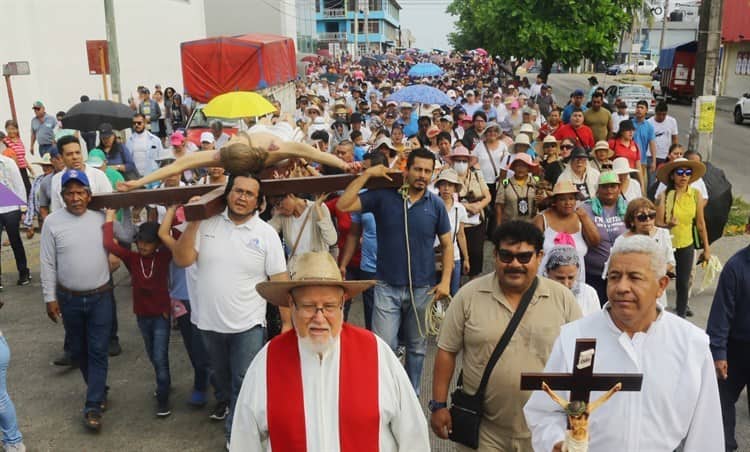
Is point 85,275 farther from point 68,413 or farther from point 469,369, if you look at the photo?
point 469,369

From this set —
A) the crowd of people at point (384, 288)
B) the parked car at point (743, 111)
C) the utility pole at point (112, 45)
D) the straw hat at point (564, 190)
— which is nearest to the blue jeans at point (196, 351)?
the crowd of people at point (384, 288)

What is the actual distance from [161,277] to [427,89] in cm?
1040

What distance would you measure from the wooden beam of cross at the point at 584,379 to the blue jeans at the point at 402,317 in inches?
101

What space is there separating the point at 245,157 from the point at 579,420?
8.78 feet

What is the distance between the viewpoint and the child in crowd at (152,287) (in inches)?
212

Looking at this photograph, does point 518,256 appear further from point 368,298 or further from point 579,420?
point 368,298

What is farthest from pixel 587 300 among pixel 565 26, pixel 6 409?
pixel 565 26

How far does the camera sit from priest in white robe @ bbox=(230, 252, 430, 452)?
282 cm

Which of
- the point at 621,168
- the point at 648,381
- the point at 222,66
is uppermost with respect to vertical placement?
the point at 222,66

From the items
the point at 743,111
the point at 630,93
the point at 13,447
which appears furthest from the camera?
the point at 743,111

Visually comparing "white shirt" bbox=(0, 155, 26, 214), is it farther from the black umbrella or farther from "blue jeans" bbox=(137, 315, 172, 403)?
"blue jeans" bbox=(137, 315, 172, 403)

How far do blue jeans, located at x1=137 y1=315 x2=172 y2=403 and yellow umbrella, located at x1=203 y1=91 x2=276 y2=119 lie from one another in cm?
523

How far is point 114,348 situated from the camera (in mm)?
6836

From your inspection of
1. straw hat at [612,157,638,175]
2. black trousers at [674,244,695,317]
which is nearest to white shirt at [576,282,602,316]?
straw hat at [612,157,638,175]
